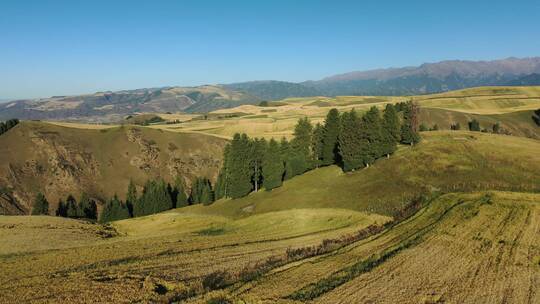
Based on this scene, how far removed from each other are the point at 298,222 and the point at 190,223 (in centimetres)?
2233

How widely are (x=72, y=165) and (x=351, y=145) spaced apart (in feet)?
489

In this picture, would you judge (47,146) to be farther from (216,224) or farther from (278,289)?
(278,289)

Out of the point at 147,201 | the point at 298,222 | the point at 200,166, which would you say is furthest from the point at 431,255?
the point at 200,166

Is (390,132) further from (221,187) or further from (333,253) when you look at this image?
(333,253)

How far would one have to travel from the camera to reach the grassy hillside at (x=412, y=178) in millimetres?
53906

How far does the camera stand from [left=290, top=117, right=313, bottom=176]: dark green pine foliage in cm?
9562

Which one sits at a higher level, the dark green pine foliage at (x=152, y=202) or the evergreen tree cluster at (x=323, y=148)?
the evergreen tree cluster at (x=323, y=148)

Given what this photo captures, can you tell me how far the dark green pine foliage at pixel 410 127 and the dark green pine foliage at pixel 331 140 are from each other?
1591 centimetres

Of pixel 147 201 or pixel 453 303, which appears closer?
pixel 453 303

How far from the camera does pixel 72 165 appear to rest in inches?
6988

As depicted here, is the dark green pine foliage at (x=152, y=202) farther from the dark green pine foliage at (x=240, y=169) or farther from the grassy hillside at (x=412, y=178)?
the grassy hillside at (x=412, y=178)

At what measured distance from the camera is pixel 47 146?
184 metres

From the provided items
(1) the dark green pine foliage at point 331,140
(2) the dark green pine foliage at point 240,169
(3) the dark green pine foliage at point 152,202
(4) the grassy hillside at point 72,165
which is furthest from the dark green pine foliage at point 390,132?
(4) the grassy hillside at point 72,165

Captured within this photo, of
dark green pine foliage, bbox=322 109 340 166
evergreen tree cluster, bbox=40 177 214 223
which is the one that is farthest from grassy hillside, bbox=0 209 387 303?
evergreen tree cluster, bbox=40 177 214 223
